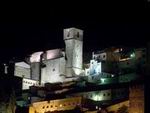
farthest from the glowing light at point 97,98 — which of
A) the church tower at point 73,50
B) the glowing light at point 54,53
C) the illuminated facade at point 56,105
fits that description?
the glowing light at point 54,53

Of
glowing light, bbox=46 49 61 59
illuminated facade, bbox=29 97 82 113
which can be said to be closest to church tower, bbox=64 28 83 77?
glowing light, bbox=46 49 61 59

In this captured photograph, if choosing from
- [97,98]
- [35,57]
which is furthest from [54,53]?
[97,98]

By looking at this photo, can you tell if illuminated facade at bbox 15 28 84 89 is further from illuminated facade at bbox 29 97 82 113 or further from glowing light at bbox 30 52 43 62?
illuminated facade at bbox 29 97 82 113

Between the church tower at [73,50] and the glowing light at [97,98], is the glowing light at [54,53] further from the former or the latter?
the glowing light at [97,98]

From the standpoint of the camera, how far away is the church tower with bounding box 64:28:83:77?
7150cm

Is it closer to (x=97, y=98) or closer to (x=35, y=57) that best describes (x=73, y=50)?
(x=35, y=57)

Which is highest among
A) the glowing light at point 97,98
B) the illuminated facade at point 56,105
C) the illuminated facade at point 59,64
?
the illuminated facade at point 59,64

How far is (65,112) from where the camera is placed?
51594 millimetres

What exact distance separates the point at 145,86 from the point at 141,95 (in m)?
0.95

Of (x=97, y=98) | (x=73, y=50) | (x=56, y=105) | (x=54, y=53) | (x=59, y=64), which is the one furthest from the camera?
(x=54, y=53)

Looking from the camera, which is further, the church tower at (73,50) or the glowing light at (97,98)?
the church tower at (73,50)

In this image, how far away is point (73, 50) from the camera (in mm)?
72125

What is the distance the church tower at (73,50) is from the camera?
7150 cm

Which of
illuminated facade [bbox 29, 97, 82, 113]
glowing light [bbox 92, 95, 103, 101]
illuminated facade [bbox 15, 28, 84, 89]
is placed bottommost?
illuminated facade [bbox 29, 97, 82, 113]
